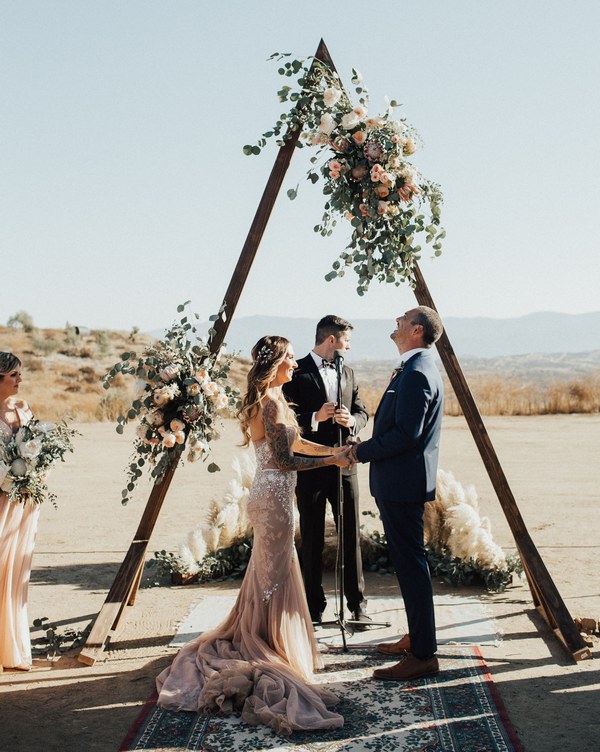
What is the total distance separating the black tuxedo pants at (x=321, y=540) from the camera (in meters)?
Result: 6.39

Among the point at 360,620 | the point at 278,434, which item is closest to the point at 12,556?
the point at 278,434

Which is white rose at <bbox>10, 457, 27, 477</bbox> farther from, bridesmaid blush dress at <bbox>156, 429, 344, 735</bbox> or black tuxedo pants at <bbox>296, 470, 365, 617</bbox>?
black tuxedo pants at <bbox>296, 470, 365, 617</bbox>

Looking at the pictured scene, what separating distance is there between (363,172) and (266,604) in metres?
2.96

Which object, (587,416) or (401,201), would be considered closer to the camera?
(401,201)

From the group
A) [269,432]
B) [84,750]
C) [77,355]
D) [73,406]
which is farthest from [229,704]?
[77,355]

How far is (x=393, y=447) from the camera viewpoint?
5.20 m

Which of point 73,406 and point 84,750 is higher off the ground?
point 73,406

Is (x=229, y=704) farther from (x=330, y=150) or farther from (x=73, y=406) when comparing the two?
(x=73, y=406)

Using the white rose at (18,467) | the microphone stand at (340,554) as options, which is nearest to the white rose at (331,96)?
the microphone stand at (340,554)

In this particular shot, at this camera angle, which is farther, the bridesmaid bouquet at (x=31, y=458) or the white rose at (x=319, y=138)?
the white rose at (x=319, y=138)

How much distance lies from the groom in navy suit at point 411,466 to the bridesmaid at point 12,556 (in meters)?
2.27

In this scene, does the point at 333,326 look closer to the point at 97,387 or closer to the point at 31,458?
the point at 31,458

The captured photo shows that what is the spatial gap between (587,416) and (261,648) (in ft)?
74.6

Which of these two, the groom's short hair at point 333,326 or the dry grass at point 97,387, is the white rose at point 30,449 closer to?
the groom's short hair at point 333,326
